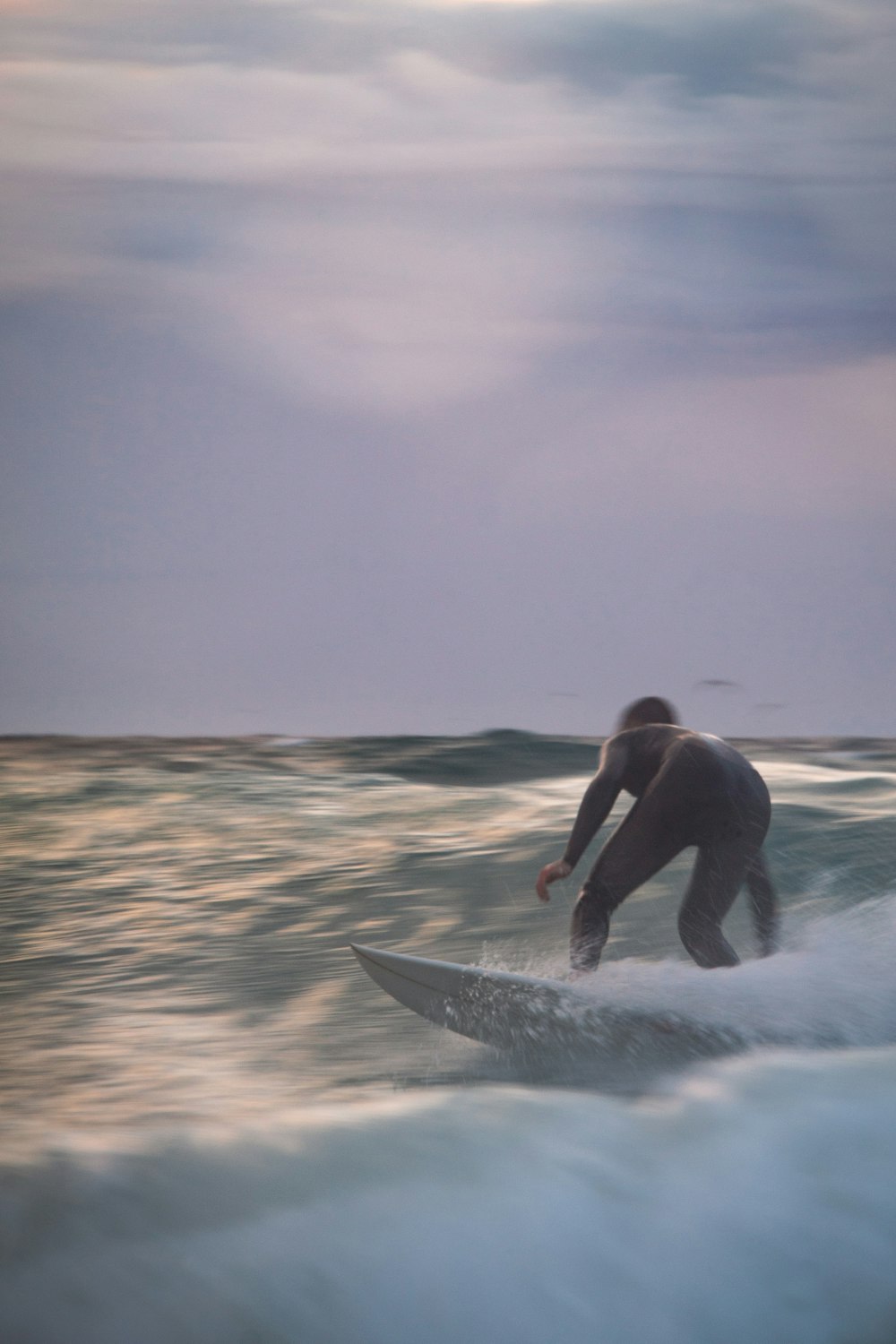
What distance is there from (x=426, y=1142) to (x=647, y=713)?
2.27 metres

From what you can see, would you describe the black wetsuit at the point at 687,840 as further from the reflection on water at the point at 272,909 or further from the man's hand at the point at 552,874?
the reflection on water at the point at 272,909

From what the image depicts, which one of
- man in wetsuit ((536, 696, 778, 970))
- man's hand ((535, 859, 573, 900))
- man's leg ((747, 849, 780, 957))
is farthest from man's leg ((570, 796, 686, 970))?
man's leg ((747, 849, 780, 957))

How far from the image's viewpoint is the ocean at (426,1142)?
136 inches

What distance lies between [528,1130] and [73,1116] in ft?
5.05

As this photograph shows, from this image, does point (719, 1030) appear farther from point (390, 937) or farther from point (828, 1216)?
point (390, 937)

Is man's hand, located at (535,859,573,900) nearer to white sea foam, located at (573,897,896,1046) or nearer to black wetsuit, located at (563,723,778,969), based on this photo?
black wetsuit, located at (563,723,778,969)

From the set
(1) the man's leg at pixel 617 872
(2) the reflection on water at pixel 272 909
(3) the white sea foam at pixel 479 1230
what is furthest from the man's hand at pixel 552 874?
(3) the white sea foam at pixel 479 1230

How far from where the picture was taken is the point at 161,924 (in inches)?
305

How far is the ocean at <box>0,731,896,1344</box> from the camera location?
11.3 ft

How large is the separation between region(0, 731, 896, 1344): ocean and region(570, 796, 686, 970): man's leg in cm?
15

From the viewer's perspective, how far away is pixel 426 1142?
406cm

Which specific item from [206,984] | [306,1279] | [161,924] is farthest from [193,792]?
[306,1279]

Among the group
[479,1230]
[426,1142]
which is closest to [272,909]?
[426,1142]

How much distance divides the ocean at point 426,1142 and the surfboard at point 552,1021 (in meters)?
0.06
